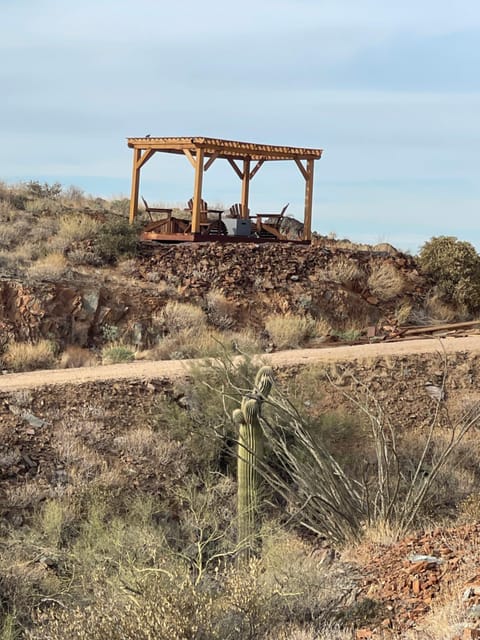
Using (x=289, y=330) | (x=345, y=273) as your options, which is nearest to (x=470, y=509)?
(x=289, y=330)

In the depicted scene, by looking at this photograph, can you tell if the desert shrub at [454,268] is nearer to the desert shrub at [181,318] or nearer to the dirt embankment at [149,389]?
the dirt embankment at [149,389]

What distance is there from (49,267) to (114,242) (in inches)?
119

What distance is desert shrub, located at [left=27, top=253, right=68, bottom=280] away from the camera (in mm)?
19266

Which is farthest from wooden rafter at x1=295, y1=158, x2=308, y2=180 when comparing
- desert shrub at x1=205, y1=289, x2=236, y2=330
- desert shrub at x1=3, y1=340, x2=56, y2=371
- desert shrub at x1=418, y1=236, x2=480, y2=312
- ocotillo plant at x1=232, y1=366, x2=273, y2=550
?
ocotillo plant at x1=232, y1=366, x2=273, y2=550

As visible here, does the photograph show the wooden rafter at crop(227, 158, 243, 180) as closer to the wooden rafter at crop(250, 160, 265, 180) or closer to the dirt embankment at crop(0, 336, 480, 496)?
the wooden rafter at crop(250, 160, 265, 180)

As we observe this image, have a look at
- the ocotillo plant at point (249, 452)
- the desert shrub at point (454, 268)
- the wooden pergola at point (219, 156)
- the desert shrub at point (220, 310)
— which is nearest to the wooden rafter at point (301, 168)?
the wooden pergola at point (219, 156)

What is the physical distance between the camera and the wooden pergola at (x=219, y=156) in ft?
78.5

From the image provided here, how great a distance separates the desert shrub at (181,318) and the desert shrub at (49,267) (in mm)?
2411

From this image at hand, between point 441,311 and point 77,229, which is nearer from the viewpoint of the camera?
point 441,311

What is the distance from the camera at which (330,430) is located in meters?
13.1

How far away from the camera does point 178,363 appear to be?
1531cm

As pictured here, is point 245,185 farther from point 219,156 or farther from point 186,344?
point 186,344

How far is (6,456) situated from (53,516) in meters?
1.45

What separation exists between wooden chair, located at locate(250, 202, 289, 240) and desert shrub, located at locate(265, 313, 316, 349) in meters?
6.85
